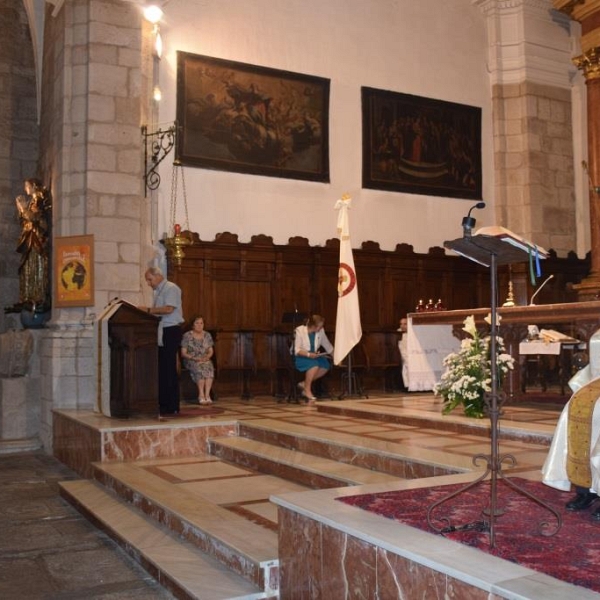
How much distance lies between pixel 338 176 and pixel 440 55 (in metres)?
2.98

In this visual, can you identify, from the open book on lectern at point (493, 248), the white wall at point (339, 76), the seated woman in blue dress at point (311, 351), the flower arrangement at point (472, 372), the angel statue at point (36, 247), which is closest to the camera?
the open book on lectern at point (493, 248)

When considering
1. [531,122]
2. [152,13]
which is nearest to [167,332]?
[152,13]

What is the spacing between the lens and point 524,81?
1274cm

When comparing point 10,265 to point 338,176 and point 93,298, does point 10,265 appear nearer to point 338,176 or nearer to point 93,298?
point 93,298

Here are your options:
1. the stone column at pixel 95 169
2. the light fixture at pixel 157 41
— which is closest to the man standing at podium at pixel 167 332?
the stone column at pixel 95 169

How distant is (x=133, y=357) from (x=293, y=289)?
3923 mm

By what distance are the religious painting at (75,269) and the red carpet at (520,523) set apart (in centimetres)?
570

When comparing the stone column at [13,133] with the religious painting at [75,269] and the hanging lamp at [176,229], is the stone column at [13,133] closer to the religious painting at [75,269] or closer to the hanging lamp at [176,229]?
the hanging lamp at [176,229]

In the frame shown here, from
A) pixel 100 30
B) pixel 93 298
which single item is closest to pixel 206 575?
pixel 93 298

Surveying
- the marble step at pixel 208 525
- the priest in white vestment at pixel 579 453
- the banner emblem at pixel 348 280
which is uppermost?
the banner emblem at pixel 348 280

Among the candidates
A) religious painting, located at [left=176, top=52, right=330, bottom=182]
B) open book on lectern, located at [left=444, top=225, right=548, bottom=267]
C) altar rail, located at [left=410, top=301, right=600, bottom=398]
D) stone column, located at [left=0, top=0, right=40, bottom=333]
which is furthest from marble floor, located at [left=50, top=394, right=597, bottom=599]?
stone column, located at [left=0, top=0, right=40, bottom=333]

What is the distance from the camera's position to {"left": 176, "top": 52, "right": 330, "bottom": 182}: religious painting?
10.4 metres

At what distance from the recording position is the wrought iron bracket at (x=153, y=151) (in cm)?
909

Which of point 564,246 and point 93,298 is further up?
point 564,246
